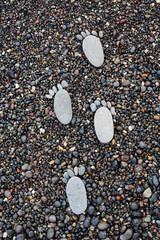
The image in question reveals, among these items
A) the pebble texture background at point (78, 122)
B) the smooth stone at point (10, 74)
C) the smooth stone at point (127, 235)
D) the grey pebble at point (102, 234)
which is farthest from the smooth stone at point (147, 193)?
the smooth stone at point (10, 74)

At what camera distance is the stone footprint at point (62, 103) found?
1.91 meters

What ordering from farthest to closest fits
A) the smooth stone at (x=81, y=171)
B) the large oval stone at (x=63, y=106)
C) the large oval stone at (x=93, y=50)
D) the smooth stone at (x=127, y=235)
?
1. the large oval stone at (x=93, y=50)
2. the large oval stone at (x=63, y=106)
3. the smooth stone at (x=81, y=171)
4. the smooth stone at (x=127, y=235)

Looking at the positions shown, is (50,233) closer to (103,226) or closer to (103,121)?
(103,226)

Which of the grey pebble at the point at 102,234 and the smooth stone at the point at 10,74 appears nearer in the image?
the grey pebble at the point at 102,234

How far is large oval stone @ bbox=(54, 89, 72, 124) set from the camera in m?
1.91

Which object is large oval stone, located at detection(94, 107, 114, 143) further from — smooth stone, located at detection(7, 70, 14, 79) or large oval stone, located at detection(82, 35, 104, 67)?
smooth stone, located at detection(7, 70, 14, 79)

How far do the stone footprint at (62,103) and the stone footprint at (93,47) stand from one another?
10.7 inches

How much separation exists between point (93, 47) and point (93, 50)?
28 millimetres

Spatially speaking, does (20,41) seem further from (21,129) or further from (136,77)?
(136,77)

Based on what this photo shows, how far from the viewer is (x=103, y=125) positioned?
1.87 metres

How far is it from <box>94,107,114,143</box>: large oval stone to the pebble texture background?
0.04 meters

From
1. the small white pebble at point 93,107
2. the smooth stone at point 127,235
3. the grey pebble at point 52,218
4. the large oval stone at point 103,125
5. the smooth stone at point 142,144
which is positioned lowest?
the smooth stone at point 127,235

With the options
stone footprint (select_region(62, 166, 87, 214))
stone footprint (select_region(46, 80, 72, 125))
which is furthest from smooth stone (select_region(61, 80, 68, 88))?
stone footprint (select_region(62, 166, 87, 214))

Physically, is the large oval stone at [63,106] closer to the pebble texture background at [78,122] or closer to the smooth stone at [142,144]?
the pebble texture background at [78,122]
